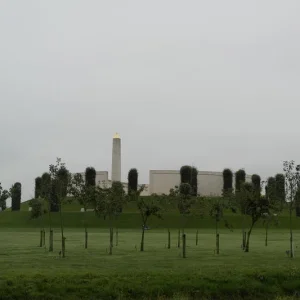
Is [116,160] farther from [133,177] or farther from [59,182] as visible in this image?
[59,182]

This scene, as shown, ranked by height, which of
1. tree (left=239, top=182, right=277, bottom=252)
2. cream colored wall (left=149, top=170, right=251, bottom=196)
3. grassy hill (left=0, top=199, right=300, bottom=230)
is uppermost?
cream colored wall (left=149, top=170, right=251, bottom=196)

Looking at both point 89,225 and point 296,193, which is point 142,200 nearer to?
point 296,193

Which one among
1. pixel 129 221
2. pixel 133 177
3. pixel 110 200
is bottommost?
pixel 129 221

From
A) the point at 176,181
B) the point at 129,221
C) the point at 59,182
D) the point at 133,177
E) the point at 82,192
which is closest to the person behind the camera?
the point at 59,182

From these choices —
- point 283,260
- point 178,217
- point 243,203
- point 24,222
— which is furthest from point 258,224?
point 283,260

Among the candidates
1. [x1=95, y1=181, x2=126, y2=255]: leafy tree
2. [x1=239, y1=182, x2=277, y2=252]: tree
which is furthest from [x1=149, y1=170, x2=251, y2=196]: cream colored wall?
[x1=95, y1=181, x2=126, y2=255]: leafy tree

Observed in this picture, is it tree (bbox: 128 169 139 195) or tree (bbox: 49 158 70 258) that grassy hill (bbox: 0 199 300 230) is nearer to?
tree (bbox: 128 169 139 195)

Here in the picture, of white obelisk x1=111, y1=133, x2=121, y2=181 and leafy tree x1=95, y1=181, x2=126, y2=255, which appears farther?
white obelisk x1=111, y1=133, x2=121, y2=181

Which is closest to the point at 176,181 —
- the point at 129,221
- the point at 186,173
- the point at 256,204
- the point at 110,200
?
the point at 186,173

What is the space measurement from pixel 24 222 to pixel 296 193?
5440 centimetres

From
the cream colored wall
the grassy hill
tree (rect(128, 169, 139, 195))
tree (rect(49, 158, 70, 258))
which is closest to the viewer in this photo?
tree (rect(49, 158, 70, 258))

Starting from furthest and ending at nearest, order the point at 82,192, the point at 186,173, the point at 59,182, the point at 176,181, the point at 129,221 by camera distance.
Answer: the point at 176,181
the point at 186,173
the point at 129,221
the point at 82,192
the point at 59,182

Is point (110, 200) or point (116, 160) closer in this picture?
point (110, 200)

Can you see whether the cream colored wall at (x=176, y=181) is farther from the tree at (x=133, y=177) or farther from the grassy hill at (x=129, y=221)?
the grassy hill at (x=129, y=221)
